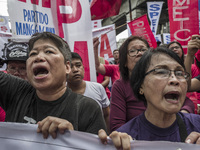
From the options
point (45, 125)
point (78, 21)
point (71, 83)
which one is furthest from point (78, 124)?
point (78, 21)

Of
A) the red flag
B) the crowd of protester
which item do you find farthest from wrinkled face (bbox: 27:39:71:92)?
the red flag

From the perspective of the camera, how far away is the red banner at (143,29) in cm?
435

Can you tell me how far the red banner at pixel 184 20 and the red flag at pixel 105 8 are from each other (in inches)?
34.9

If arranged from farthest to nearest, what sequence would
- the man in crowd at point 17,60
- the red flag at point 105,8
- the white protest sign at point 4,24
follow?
the white protest sign at point 4,24
the red flag at point 105,8
the man in crowd at point 17,60

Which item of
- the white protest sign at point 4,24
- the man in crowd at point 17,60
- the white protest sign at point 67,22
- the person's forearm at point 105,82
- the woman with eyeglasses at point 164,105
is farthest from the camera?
the white protest sign at point 4,24

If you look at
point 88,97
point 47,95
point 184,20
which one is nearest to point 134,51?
point 88,97

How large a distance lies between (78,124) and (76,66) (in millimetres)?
1588

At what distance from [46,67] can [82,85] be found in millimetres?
1289

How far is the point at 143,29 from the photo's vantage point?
14.9 feet

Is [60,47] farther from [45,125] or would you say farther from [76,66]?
[76,66]

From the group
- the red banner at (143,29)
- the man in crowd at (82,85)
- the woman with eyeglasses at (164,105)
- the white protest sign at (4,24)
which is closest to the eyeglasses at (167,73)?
the woman with eyeglasses at (164,105)

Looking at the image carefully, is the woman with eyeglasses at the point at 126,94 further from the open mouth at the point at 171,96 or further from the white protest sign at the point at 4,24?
the white protest sign at the point at 4,24

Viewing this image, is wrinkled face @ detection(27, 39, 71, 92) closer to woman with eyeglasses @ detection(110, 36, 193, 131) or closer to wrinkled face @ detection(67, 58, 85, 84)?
woman with eyeglasses @ detection(110, 36, 193, 131)

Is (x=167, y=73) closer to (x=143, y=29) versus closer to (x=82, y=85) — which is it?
(x=82, y=85)
